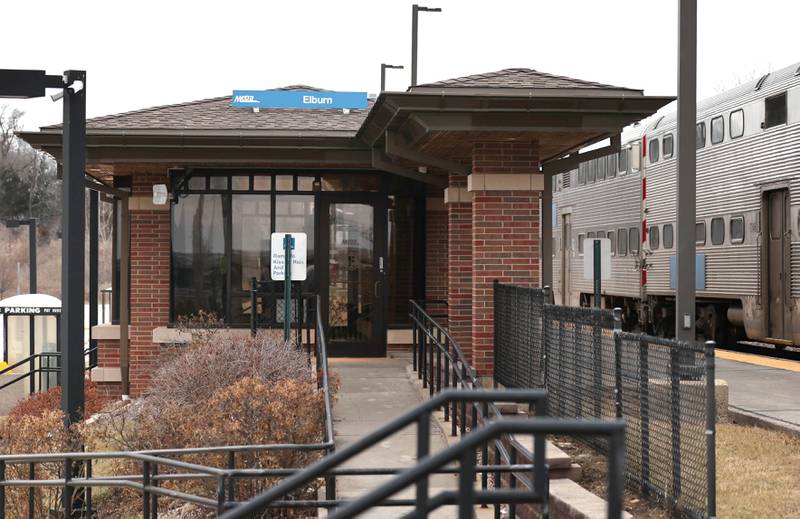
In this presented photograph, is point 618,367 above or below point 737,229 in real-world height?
below

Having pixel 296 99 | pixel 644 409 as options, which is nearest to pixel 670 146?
pixel 296 99

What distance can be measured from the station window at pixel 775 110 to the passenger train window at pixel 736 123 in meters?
0.98

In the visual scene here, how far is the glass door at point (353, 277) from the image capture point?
1600 cm

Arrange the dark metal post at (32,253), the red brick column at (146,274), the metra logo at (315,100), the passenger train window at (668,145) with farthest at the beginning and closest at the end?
the dark metal post at (32,253)
the passenger train window at (668,145)
the metra logo at (315,100)
the red brick column at (146,274)

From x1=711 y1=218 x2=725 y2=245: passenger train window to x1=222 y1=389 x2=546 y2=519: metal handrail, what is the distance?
17595mm

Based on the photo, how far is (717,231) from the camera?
20.2m

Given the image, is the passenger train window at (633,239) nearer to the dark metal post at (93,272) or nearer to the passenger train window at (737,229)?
the passenger train window at (737,229)

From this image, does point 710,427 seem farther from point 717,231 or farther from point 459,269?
point 717,231

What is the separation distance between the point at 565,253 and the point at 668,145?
306 inches

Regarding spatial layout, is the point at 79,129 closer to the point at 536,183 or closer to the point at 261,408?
the point at 261,408

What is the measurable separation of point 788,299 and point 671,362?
37.8 ft

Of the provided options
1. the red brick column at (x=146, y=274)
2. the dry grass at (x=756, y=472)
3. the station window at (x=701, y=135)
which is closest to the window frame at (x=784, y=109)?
the station window at (x=701, y=135)

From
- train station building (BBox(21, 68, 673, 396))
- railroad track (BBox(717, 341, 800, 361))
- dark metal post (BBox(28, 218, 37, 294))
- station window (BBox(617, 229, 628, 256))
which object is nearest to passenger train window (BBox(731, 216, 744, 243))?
railroad track (BBox(717, 341, 800, 361))

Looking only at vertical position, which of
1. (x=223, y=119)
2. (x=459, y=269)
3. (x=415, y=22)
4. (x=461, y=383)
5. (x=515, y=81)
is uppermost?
(x=415, y=22)
